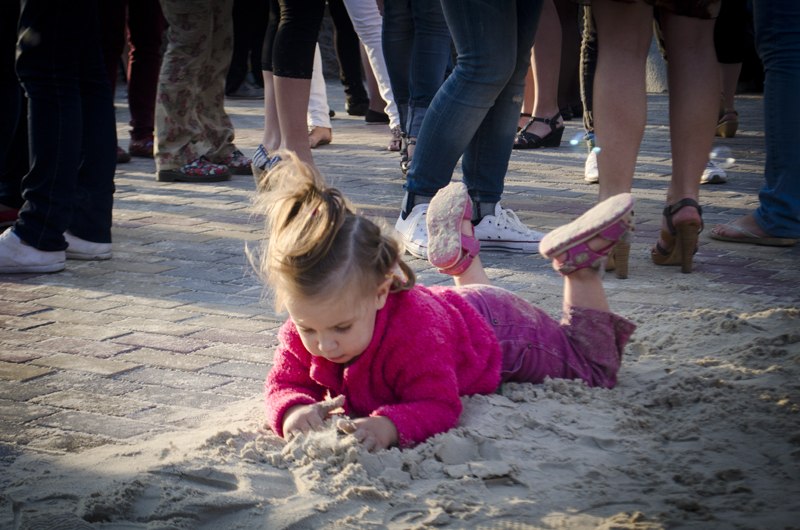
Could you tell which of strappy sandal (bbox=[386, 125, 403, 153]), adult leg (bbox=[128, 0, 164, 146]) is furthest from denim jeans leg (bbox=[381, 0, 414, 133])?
adult leg (bbox=[128, 0, 164, 146])

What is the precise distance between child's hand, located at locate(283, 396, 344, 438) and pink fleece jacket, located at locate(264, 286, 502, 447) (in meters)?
0.03

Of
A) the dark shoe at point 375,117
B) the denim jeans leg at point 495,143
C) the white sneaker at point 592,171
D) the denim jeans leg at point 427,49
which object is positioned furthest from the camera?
the dark shoe at point 375,117

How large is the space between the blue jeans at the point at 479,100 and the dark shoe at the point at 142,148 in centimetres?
357

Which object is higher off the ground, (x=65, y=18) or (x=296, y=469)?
(x=65, y=18)

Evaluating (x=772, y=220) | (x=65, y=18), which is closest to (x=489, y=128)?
(x=772, y=220)

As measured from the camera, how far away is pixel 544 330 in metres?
3.02

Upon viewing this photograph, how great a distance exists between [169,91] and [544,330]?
4.14 m

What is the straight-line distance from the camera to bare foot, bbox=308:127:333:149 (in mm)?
7996

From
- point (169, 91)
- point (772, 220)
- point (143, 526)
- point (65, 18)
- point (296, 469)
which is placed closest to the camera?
point (143, 526)

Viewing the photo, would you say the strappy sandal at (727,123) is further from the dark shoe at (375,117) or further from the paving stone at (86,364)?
the paving stone at (86,364)

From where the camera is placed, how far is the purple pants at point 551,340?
2.96m

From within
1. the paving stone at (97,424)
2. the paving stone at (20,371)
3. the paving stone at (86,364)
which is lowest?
the paving stone at (97,424)

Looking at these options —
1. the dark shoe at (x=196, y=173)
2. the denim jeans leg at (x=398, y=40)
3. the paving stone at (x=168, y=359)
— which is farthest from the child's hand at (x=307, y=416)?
the dark shoe at (x=196, y=173)

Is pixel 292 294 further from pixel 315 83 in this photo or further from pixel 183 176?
pixel 315 83
